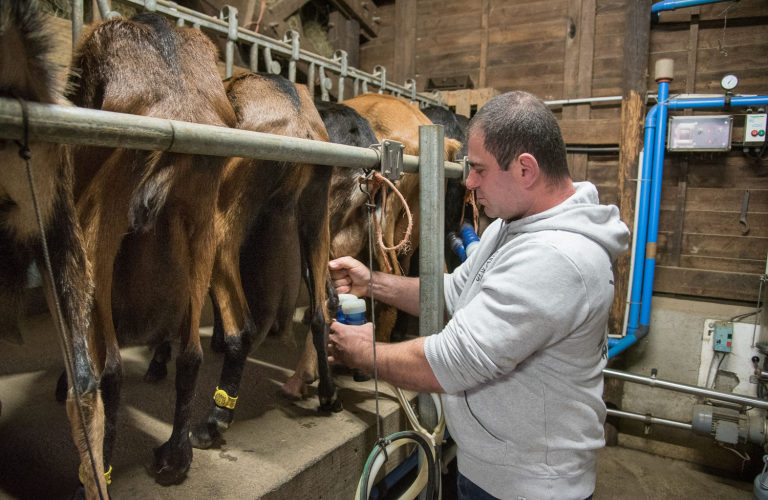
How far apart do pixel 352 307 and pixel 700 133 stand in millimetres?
4115

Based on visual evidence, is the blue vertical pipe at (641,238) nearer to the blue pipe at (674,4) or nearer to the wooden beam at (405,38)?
the blue pipe at (674,4)

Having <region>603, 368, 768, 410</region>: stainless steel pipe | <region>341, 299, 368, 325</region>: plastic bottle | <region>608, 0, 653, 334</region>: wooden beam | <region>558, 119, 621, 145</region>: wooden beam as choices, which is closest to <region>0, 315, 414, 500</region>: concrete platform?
<region>341, 299, 368, 325</region>: plastic bottle

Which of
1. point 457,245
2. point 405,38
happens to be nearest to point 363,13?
point 405,38

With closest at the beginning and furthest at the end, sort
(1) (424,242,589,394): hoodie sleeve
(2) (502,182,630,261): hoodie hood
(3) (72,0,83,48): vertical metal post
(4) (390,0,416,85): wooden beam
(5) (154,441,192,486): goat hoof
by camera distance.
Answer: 1. (1) (424,242,589,394): hoodie sleeve
2. (2) (502,182,630,261): hoodie hood
3. (5) (154,441,192,486): goat hoof
4. (3) (72,0,83,48): vertical metal post
5. (4) (390,0,416,85): wooden beam

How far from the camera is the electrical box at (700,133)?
164 inches

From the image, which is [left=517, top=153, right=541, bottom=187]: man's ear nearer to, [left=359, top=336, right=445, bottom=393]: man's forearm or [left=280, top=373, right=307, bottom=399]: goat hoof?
[left=359, top=336, right=445, bottom=393]: man's forearm

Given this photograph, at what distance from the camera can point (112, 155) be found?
135cm

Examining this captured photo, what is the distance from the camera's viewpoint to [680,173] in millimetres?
4562

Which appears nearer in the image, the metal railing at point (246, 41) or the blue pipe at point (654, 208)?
the metal railing at point (246, 41)

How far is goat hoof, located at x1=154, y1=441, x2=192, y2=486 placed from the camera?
60.9 inches

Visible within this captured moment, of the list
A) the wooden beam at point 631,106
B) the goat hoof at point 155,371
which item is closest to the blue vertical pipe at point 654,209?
the wooden beam at point 631,106

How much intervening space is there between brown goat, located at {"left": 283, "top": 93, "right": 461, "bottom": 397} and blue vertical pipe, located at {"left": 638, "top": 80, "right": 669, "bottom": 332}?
7.97ft

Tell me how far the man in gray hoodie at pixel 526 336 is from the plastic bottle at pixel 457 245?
1.77m

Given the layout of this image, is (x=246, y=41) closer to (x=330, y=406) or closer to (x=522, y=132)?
(x=522, y=132)
